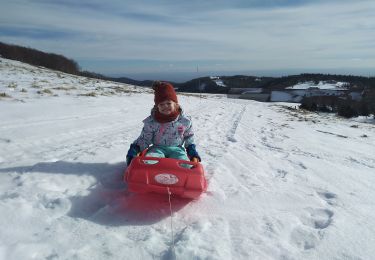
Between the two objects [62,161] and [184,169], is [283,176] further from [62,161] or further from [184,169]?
[62,161]

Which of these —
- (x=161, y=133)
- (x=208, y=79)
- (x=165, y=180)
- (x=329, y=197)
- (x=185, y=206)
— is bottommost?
(x=208, y=79)

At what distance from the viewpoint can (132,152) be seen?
14.4 ft

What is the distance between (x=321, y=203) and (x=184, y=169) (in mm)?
1773

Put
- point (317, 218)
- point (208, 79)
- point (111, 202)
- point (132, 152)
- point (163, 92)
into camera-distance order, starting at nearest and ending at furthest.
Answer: point (317, 218), point (111, 202), point (132, 152), point (163, 92), point (208, 79)

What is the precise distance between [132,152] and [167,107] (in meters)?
0.84

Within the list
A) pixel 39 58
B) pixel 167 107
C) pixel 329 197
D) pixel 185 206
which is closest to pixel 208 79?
pixel 39 58

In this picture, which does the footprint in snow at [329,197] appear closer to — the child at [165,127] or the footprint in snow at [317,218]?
the footprint in snow at [317,218]

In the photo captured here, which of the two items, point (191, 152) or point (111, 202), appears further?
point (191, 152)

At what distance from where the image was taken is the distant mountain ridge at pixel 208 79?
130ft

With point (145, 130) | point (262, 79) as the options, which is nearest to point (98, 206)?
point (145, 130)

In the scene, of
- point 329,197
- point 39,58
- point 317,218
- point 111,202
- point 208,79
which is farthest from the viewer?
point 208,79

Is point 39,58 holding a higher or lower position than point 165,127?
higher

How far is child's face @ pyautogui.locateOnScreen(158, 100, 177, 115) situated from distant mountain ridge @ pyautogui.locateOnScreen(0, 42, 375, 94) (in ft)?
109

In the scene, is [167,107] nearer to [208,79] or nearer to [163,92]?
[163,92]
